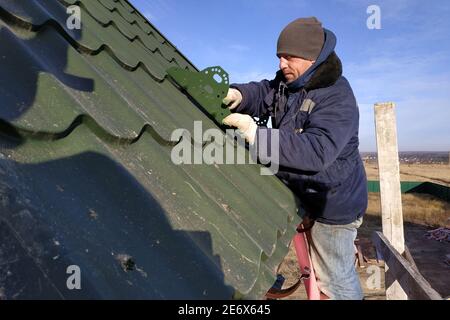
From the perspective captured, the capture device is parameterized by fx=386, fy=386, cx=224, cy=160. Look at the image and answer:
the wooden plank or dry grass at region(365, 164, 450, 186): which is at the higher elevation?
the wooden plank

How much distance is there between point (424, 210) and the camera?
2722 cm

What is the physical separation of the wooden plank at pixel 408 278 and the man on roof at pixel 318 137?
0.39 metres

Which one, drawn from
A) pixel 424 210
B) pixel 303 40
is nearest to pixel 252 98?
pixel 303 40

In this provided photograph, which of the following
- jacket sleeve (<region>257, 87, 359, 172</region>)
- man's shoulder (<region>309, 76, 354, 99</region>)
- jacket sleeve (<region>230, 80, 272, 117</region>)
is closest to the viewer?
jacket sleeve (<region>257, 87, 359, 172</region>)

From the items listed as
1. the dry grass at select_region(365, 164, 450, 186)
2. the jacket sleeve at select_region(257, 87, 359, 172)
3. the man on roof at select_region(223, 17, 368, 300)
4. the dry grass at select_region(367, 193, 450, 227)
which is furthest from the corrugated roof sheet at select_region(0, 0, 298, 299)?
the dry grass at select_region(365, 164, 450, 186)

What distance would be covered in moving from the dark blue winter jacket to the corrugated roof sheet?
55cm

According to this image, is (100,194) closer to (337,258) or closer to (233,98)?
(233,98)

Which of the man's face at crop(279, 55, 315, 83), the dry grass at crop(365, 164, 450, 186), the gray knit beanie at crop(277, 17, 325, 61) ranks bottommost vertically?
the dry grass at crop(365, 164, 450, 186)

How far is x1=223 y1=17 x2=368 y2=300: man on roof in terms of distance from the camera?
2527mm

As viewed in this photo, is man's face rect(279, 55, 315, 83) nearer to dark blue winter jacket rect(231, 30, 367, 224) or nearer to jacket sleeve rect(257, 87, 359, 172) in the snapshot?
dark blue winter jacket rect(231, 30, 367, 224)

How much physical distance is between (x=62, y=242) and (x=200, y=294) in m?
0.43

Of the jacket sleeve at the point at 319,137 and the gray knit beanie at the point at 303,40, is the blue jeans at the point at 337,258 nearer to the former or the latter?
the jacket sleeve at the point at 319,137
